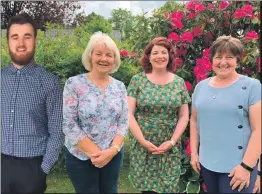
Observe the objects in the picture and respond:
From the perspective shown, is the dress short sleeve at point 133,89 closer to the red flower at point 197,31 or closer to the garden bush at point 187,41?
the garden bush at point 187,41

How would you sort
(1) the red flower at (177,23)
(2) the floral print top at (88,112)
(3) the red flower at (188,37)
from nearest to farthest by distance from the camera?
(2) the floral print top at (88,112)
(3) the red flower at (188,37)
(1) the red flower at (177,23)

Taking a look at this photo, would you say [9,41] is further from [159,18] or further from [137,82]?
[159,18]

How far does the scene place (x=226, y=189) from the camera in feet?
8.00

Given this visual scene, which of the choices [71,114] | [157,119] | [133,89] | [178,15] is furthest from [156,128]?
[178,15]

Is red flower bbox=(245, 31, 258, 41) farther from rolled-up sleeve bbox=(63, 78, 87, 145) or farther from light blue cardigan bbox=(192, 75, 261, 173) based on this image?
rolled-up sleeve bbox=(63, 78, 87, 145)

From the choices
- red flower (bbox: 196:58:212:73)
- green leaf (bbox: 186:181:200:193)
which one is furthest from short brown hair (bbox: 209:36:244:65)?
green leaf (bbox: 186:181:200:193)

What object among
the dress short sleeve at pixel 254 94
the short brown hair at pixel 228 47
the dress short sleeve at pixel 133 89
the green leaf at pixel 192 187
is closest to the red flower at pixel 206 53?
the dress short sleeve at pixel 133 89

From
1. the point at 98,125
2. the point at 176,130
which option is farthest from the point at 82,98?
the point at 176,130

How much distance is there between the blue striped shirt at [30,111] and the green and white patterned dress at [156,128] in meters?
0.56

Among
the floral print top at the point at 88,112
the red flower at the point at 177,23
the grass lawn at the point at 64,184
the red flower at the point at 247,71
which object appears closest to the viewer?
the floral print top at the point at 88,112

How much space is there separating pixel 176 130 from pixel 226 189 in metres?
0.59

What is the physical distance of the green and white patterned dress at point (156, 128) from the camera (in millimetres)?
2768

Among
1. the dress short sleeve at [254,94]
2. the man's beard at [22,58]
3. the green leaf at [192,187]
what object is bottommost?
the green leaf at [192,187]

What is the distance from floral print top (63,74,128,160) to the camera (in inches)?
96.2
